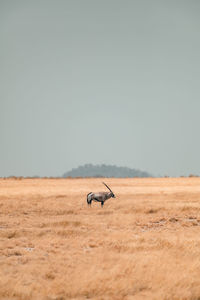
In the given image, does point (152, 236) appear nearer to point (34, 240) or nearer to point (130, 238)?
point (130, 238)

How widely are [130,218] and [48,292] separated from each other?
1198 centimetres

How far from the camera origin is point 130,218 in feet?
61.6

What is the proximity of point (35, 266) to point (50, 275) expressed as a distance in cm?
105

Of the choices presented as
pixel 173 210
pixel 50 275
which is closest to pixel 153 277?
pixel 50 275

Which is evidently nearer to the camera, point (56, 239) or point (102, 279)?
point (102, 279)

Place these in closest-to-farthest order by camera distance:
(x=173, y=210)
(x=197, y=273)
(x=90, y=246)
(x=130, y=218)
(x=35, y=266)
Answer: (x=197, y=273) < (x=35, y=266) < (x=90, y=246) < (x=130, y=218) < (x=173, y=210)

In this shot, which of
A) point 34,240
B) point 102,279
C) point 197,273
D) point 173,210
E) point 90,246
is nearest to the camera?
point 102,279

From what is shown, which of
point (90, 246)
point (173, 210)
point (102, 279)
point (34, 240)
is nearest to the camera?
point (102, 279)

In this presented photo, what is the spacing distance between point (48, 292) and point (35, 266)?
7.17ft

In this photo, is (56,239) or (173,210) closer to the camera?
A: (56,239)

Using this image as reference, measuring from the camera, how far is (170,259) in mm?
9828

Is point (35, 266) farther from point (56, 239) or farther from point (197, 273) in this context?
point (197, 273)

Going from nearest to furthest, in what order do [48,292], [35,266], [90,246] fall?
1. [48,292]
2. [35,266]
3. [90,246]

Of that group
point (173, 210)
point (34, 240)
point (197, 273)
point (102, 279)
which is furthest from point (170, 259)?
point (173, 210)
